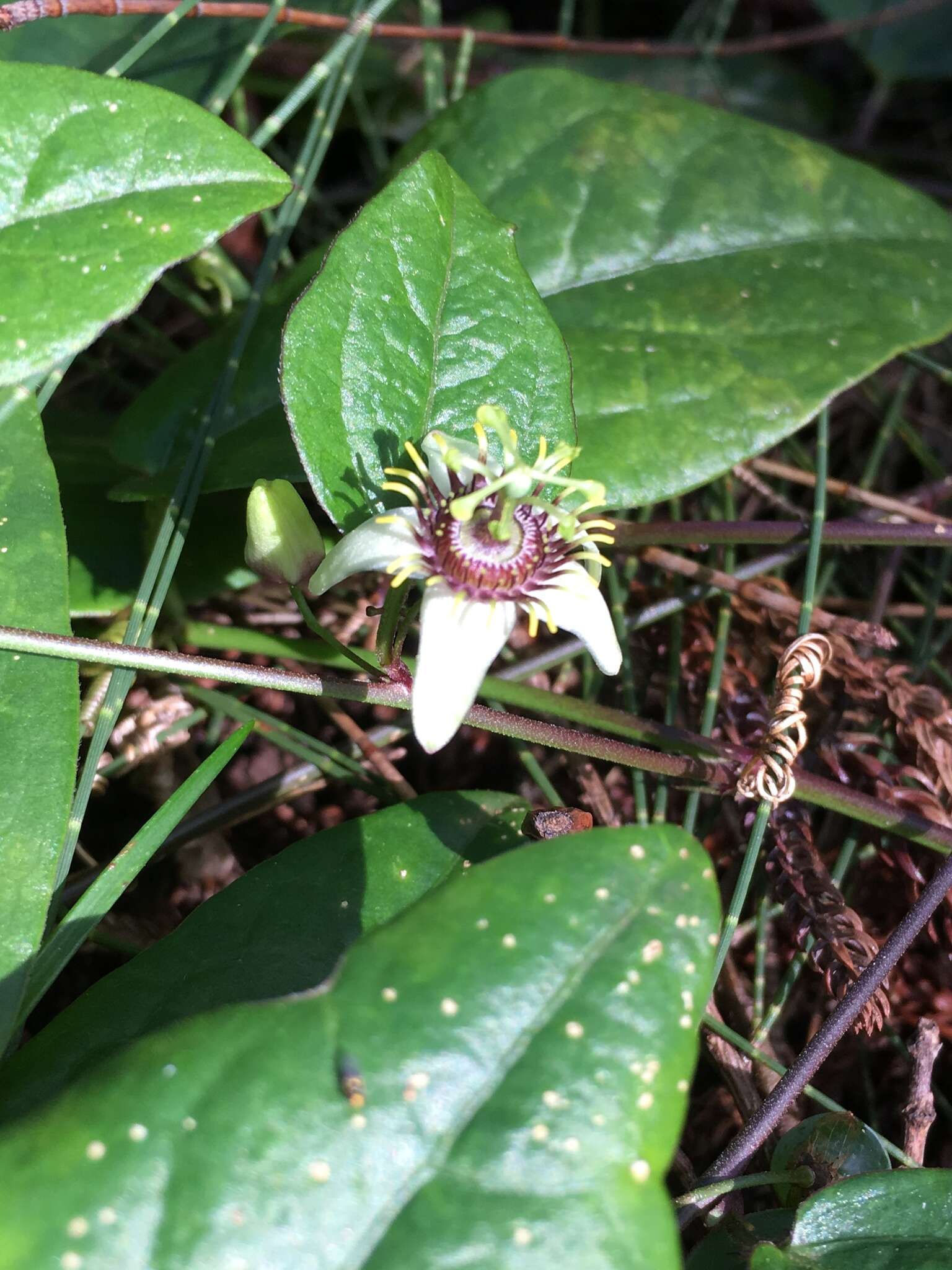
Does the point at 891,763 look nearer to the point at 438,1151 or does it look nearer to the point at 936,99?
the point at 438,1151

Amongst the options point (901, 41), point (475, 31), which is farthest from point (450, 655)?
point (901, 41)

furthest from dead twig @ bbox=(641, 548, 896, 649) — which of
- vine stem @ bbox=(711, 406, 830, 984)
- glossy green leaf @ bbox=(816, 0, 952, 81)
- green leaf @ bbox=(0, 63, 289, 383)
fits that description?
glossy green leaf @ bbox=(816, 0, 952, 81)

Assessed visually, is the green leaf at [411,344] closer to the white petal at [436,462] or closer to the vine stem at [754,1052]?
the white petal at [436,462]

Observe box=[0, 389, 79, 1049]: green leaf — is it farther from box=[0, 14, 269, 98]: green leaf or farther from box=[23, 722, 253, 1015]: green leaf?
box=[0, 14, 269, 98]: green leaf

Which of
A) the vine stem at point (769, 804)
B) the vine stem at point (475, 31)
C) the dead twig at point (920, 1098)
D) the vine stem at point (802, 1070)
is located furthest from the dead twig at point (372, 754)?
the vine stem at point (475, 31)

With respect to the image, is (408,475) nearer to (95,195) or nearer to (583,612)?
(583,612)

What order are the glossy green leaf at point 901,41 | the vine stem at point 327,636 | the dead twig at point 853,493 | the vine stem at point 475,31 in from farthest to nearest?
the glossy green leaf at point 901,41, the dead twig at point 853,493, the vine stem at point 475,31, the vine stem at point 327,636

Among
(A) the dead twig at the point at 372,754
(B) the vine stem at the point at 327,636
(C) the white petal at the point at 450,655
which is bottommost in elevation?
(A) the dead twig at the point at 372,754
